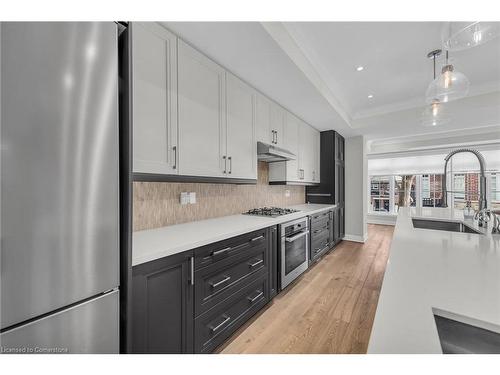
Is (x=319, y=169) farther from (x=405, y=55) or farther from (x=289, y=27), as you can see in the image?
(x=289, y=27)

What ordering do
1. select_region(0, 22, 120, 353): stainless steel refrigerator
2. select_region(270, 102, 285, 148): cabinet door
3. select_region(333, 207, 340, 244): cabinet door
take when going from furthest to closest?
1. select_region(333, 207, 340, 244): cabinet door
2. select_region(270, 102, 285, 148): cabinet door
3. select_region(0, 22, 120, 353): stainless steel refrigerator

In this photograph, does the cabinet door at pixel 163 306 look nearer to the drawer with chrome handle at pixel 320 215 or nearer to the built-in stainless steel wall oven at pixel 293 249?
the built-in stainless steel wall oven at pixel 293 249

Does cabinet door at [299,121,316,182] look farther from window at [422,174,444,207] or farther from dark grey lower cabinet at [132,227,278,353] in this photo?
window at [422,174,444,207]

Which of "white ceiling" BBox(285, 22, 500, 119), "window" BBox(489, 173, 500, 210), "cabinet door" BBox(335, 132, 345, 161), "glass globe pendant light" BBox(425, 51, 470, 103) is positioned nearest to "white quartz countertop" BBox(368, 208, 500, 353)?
"glass globe pendant light" BBox(425, 51, 470, 103)

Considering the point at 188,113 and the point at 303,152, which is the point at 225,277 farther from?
the point at 303,152

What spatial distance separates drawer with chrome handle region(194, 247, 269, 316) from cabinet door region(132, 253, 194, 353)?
3.1 inches

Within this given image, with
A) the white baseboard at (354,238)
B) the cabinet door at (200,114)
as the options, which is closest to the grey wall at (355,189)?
the white baseboard at (354,238)

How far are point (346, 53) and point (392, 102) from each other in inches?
77.8

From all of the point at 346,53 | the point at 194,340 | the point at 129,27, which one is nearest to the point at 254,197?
the point at 194,340

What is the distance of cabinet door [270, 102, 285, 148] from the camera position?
2721mm

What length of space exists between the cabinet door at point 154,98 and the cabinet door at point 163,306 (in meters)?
0.64

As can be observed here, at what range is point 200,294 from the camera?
1.36 meters

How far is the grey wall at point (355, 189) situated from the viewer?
4551 millimetres

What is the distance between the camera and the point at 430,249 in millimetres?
1107
